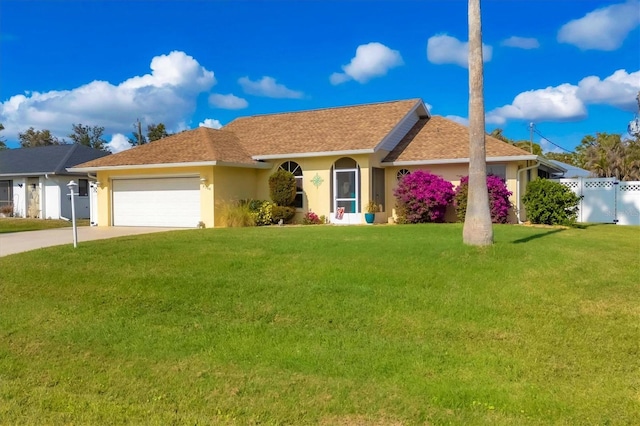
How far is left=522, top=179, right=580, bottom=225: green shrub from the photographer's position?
1730 cm

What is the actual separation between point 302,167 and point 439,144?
224 inches

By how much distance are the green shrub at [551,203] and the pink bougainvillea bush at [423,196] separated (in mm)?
3034

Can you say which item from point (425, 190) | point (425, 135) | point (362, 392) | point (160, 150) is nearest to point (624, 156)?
point (425, 135)

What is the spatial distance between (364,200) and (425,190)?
244cm

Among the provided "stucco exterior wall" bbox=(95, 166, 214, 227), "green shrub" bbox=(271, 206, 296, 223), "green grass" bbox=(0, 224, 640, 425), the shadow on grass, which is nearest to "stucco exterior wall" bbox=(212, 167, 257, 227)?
"stucco exterior wall" bbox=(95, 166, 214, 227)

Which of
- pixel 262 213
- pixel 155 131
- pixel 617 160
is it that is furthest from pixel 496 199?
pixel 155 131

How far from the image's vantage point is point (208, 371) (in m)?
5.53

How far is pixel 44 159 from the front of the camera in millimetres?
32094

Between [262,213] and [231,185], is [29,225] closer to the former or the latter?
[231,185]

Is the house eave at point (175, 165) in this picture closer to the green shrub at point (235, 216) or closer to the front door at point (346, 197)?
the green shrub at point (235, 216)

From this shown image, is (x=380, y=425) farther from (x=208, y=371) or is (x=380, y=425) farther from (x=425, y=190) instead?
(x=425, y=190)

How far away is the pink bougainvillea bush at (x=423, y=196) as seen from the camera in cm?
1911

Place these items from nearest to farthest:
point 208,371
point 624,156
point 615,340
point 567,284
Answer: point 208,371
point 615,340
point 567,284
point 624,156

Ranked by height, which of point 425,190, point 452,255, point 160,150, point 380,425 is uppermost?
point 160,150
